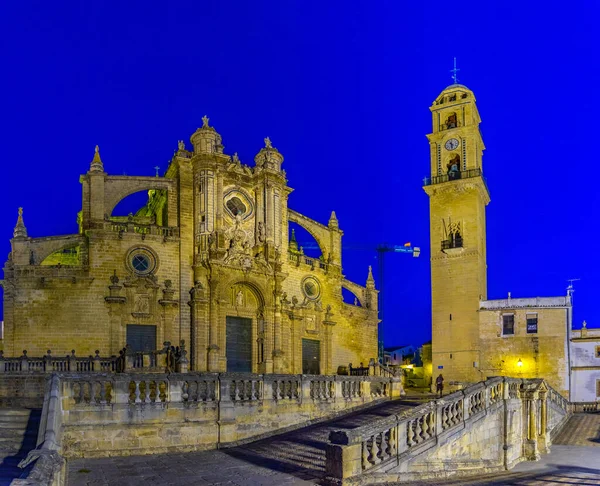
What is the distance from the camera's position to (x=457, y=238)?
127 feet

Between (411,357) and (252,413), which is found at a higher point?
(252,413)

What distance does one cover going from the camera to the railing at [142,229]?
27.1m

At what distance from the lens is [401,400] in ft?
64.4

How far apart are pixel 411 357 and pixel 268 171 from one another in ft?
133

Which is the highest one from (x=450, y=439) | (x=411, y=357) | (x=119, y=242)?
(x=119, y=242)

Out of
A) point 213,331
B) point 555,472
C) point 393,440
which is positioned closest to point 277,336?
point 213,331

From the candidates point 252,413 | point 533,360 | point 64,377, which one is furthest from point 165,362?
point 533,360

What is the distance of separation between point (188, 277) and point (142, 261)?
2.24m

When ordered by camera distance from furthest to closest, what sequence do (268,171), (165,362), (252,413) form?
(268,171), (165,362), (252,413)

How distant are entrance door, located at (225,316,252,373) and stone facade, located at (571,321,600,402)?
61.8ft

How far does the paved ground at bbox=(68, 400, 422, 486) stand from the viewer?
9.99 m

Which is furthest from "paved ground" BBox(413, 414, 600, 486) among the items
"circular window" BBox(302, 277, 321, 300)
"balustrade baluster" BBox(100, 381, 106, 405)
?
"circular window" BBox(302, 277, 321, 300)

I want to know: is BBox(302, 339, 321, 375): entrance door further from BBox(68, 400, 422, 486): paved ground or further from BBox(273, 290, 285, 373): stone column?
BBox(68, 400, 422, 486): paved ground

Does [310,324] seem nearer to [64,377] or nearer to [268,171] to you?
[268,171]
